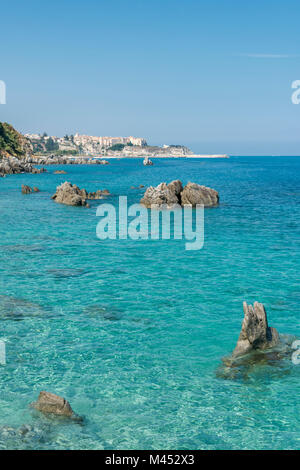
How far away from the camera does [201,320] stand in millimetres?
19734

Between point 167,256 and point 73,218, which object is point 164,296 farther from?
point 73,218

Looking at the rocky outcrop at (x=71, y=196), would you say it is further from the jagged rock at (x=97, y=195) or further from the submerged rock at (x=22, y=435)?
the submerged rock at (x=22, y=435)

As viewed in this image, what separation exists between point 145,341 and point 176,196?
4334 cm

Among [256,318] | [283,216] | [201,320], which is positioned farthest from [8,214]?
[256,318]

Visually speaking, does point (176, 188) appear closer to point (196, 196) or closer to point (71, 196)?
point (196, 196)

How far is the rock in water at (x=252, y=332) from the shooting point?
634 inches

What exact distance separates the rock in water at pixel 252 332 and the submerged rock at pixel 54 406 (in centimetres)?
642

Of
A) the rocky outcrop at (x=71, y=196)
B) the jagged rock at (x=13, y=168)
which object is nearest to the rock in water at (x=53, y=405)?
the rocky outcrop at (x=71, y=196)

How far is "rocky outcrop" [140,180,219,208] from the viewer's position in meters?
58.2

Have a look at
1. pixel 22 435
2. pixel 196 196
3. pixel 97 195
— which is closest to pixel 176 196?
pixel 196 196

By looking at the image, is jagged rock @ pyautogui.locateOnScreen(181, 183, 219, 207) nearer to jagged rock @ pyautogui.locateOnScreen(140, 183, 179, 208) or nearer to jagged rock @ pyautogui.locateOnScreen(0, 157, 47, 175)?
jagged rock @ pyautogui.locateOnScreen(140, 183, 179, 208)

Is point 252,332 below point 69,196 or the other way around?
below

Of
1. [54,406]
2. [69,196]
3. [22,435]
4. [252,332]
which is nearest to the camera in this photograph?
[22,435]

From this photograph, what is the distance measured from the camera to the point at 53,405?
12562 mm
